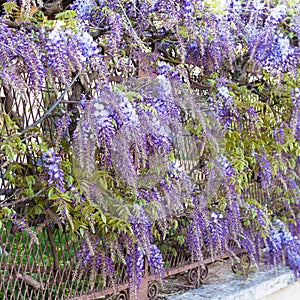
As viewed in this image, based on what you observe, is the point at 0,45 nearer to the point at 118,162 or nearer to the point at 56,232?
the point at 118,162

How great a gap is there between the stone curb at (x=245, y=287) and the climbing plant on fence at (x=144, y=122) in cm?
12

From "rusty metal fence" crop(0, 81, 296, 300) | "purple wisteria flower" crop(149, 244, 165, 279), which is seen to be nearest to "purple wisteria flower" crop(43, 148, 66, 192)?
"rusty metal fence" crop(0, 81, 296, 300)

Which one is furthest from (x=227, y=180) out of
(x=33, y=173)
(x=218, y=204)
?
(x=33, y=173)

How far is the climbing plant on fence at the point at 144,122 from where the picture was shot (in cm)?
246

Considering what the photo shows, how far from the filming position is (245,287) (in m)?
3.56

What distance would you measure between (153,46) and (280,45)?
850 mm

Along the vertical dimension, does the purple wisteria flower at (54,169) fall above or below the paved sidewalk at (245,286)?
above

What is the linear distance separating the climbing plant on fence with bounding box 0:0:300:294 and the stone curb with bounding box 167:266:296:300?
0.41ft

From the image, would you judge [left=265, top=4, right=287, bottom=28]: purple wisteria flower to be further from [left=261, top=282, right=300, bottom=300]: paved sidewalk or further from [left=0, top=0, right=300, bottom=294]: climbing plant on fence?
[left=261, top=282, right=300, bottom=300]: paved sidewalk

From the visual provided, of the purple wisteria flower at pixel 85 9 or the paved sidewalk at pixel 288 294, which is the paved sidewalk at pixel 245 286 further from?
the purple wisteria flower at pixel 85 9

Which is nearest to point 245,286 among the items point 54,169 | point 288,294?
point 288,294

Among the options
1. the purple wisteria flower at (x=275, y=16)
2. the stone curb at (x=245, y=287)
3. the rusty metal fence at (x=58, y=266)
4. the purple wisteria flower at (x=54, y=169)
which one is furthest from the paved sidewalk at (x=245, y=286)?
the purple wisteria flower at (x=275, y=16)

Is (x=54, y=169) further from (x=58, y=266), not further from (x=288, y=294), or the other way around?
(x=288, y=294)

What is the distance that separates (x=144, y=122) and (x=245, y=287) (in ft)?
5.22
